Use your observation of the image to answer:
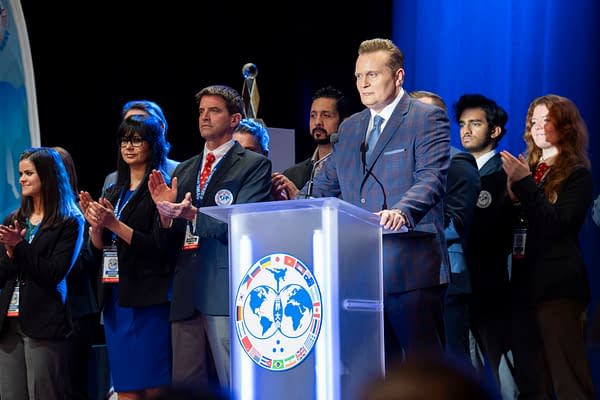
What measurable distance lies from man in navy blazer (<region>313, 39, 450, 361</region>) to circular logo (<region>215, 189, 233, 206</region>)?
2.44 feet

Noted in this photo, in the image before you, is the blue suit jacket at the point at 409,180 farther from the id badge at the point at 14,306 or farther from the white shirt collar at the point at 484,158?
the id badge at the point at 14,306

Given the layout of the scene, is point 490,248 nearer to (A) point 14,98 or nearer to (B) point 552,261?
→ (B) point 552,261

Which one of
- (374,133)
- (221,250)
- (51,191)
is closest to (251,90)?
(51,191)

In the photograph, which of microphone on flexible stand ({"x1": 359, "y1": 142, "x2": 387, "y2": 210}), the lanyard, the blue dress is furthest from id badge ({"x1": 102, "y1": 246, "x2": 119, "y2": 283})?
microphone on flexible stand ({"x1": 359, "y1": 142, "x2": 387, "y2": 210})

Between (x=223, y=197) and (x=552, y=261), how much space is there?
1508mm

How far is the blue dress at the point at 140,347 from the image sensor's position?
13.7 ft

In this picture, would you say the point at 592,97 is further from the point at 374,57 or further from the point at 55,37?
the point at 55,37

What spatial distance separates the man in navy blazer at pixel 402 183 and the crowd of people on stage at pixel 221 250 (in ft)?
0.06

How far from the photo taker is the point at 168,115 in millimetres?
6742

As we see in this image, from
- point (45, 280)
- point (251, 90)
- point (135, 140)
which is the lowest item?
point (45, 280)

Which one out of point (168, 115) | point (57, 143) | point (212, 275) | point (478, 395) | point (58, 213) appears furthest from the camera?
point (168, 115)

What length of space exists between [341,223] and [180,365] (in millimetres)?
Result: 1590

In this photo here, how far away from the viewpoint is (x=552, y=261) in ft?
13.6

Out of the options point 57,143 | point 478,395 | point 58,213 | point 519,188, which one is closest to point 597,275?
point 519,188
